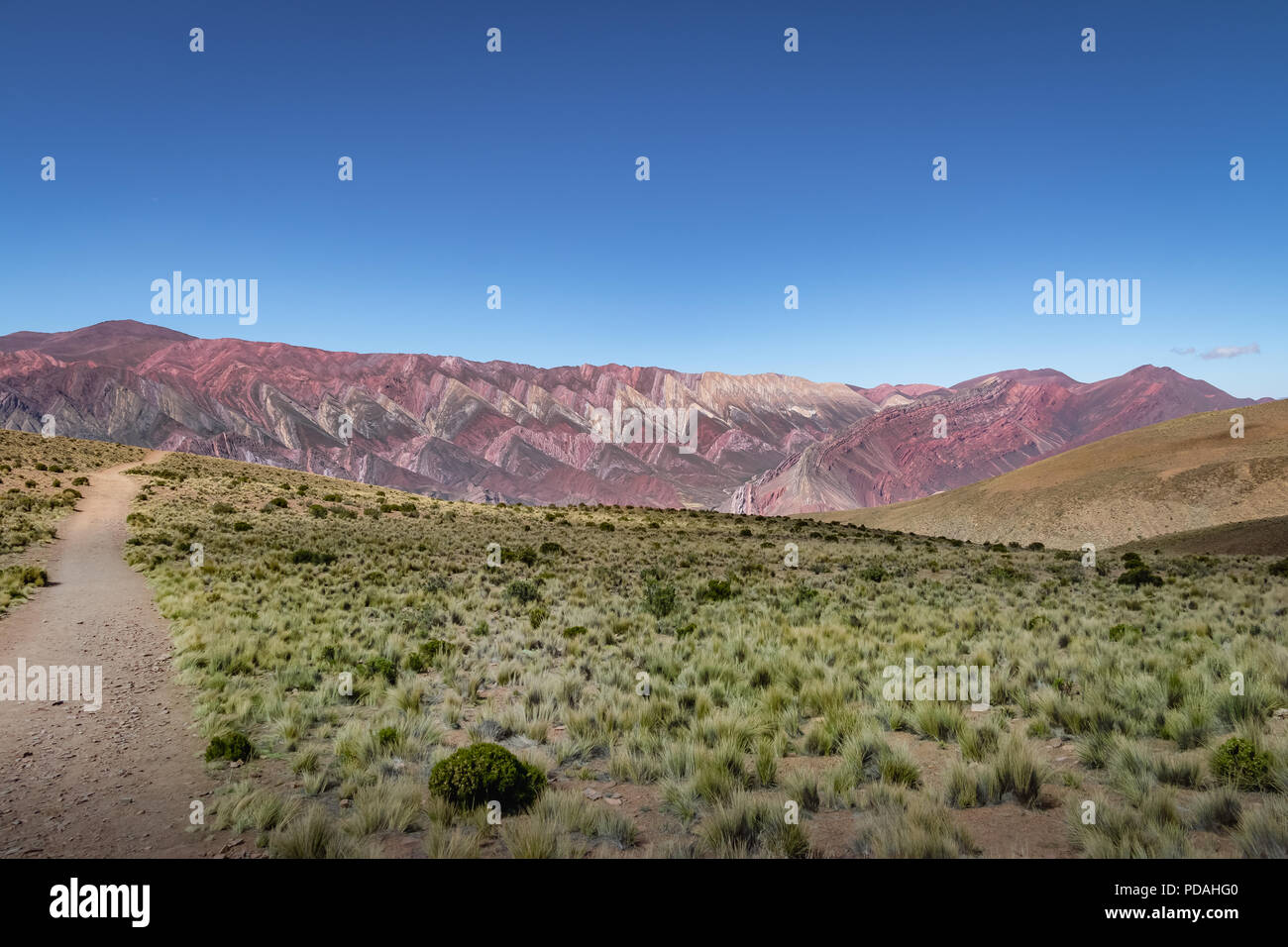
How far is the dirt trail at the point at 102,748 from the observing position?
→ 5543 millimetres

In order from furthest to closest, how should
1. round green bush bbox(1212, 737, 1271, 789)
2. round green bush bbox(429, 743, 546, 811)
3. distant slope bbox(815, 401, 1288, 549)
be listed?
distant slope bbox(815, 401, 1288, 549)
round green bush bbox(429, 743, 546, 811)
round green bush bbox(1212, 737, 1271, 789)

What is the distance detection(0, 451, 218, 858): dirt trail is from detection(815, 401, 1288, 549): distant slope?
8987cm

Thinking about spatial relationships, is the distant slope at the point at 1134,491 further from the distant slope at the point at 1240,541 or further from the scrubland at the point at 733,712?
the scrubland at the point at 733,712

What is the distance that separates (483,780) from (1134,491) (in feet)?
339

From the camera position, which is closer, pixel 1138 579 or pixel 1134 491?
pixel 1138 579

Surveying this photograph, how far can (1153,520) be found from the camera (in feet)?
253

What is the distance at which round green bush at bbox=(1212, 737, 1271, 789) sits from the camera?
19.1 feet

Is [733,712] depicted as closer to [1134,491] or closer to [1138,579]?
[1138,579]

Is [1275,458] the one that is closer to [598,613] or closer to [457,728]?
[598,613]

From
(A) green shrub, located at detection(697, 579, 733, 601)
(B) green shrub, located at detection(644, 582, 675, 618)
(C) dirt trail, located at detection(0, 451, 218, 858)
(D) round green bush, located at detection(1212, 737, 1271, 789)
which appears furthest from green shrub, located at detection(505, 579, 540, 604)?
(D) round green bush, located at detection(1212, 737, 1271, 789)

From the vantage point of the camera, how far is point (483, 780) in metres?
6.18

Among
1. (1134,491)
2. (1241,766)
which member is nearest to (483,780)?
(1241,766)

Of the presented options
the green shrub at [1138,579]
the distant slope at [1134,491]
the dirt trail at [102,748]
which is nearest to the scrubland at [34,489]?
the dirt trail at [102,748]

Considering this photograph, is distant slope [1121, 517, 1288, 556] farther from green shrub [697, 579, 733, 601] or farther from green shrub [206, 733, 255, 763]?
green shrub [206, 733, 255, 763]
